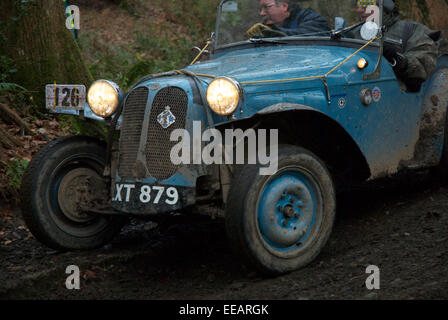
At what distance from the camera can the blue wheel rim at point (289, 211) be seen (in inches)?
158

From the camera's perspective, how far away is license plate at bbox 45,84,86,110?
473cm

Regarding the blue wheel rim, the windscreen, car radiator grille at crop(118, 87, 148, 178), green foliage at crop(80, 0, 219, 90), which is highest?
green foliage at crop(80, 0, 219, 90)

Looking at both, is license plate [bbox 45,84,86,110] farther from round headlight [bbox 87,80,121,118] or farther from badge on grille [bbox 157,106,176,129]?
badge on grille [bbox 157,106,176,129]

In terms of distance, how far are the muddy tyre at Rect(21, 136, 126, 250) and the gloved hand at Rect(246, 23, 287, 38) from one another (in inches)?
72.7

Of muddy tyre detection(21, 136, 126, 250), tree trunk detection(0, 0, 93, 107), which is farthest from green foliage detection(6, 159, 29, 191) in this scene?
muddy tyre detection(21, 136, 126, 250)

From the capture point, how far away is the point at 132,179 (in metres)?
4.18

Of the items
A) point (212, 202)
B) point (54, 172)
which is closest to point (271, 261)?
point (212, 202)

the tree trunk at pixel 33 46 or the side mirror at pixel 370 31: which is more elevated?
the tree trunk at pixel 33 46

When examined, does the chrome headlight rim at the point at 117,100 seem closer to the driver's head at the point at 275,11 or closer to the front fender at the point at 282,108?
the front fender at the point at 282,108

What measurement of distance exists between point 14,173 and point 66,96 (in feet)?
5.32

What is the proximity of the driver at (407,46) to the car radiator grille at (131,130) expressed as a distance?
2.16 meters

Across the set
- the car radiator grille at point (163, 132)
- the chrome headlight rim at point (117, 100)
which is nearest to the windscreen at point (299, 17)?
the chrome headlight rim at point (117, 100)

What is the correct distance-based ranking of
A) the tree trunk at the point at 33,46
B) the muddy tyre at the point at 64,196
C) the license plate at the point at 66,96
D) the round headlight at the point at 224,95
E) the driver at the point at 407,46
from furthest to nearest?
the tree trunk at the point at 33,46 < the driver at the point at 407,46 < the license plate at the point at 66,96 < the muddy tyre at the point at 64,196 < the round headlight at the point at 224,95
